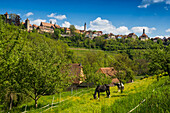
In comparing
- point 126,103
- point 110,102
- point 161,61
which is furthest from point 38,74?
point 161,61

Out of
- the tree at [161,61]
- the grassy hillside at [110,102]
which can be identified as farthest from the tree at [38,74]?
the tree at [161,61]

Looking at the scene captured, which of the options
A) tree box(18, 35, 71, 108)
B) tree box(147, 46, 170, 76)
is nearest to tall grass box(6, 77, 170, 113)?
tree box(18, 35, 71, 108)

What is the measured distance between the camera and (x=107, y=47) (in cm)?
13688

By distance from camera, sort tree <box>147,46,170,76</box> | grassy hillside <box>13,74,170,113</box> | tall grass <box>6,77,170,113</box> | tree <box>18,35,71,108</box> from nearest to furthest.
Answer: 1. tall grass <box>6,77,170,113</box>
2. grassy hillside <box>13,74,170,113</box>
3. tree <box>18,35,71,108</box>
4. tree <box>147,46,170,76</box>

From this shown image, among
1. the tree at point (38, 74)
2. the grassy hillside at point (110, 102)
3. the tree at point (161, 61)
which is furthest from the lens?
the tree at point (161, 61)

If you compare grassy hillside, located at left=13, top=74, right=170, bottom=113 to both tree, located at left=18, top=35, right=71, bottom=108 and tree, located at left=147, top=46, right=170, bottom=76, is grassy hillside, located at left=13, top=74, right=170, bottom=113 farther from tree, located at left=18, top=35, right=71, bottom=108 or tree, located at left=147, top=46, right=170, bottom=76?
tree, located at left=18, top=35, right=71, bottom=108

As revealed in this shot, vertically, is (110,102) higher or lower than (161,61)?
lower

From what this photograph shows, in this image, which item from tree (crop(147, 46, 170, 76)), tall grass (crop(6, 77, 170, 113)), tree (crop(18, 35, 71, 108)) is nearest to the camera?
tall grass (crop(6, 77, 170, 113))

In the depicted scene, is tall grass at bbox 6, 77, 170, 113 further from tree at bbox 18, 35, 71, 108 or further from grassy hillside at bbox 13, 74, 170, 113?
tree at bbox 18, 35, 71, 108

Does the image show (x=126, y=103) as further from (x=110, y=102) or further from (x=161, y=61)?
(x=161, y=61)

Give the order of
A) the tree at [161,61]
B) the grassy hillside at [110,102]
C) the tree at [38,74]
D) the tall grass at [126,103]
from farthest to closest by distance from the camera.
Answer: the tree at [161,61]
the tree at [38,74]
the grassy hillside at [110,102]
the tall grass at [126,103]

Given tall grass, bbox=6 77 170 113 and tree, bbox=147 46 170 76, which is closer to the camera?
tall grass, bbox=6 77 170 113

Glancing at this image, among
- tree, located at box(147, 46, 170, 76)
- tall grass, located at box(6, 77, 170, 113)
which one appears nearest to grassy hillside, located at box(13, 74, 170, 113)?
tall grass, located at box(6, 77, 170, 113)

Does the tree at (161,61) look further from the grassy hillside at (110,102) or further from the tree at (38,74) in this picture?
the tree at (38,74)
